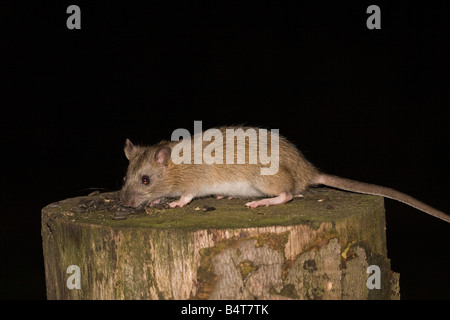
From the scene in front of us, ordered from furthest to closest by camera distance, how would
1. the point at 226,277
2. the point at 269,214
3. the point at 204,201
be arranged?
the point at 204,201, the point at 269,214, the point at 226,277

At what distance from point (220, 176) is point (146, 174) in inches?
24.4

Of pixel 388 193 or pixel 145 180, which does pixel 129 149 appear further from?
pixel 388 193

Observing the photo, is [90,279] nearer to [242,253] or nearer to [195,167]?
→ [242,253]

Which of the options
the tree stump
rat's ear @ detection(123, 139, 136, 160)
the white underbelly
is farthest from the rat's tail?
rat's ear @ detection(123, 139, 136, 160)

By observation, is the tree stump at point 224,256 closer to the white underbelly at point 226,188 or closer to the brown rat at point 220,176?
the brown rat at point 220,176

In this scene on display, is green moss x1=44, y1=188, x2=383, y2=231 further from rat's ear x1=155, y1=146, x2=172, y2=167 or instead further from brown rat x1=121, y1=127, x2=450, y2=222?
rat's ear x1=155, y1=146, x2=172, y2=167

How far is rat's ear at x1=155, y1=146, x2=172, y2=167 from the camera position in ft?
14.7

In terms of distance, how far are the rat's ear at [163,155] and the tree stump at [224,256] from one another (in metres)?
0.92

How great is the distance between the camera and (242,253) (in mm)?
3193

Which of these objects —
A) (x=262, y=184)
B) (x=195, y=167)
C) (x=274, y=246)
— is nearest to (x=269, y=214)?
(x=274, y=246)

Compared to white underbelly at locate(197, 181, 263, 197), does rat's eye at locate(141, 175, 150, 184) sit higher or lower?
higher

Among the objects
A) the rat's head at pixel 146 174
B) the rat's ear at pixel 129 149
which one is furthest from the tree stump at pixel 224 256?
the rat's ear at pixel 129 149

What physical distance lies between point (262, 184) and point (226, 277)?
1.36m

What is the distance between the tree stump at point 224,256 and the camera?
3.19 meters
